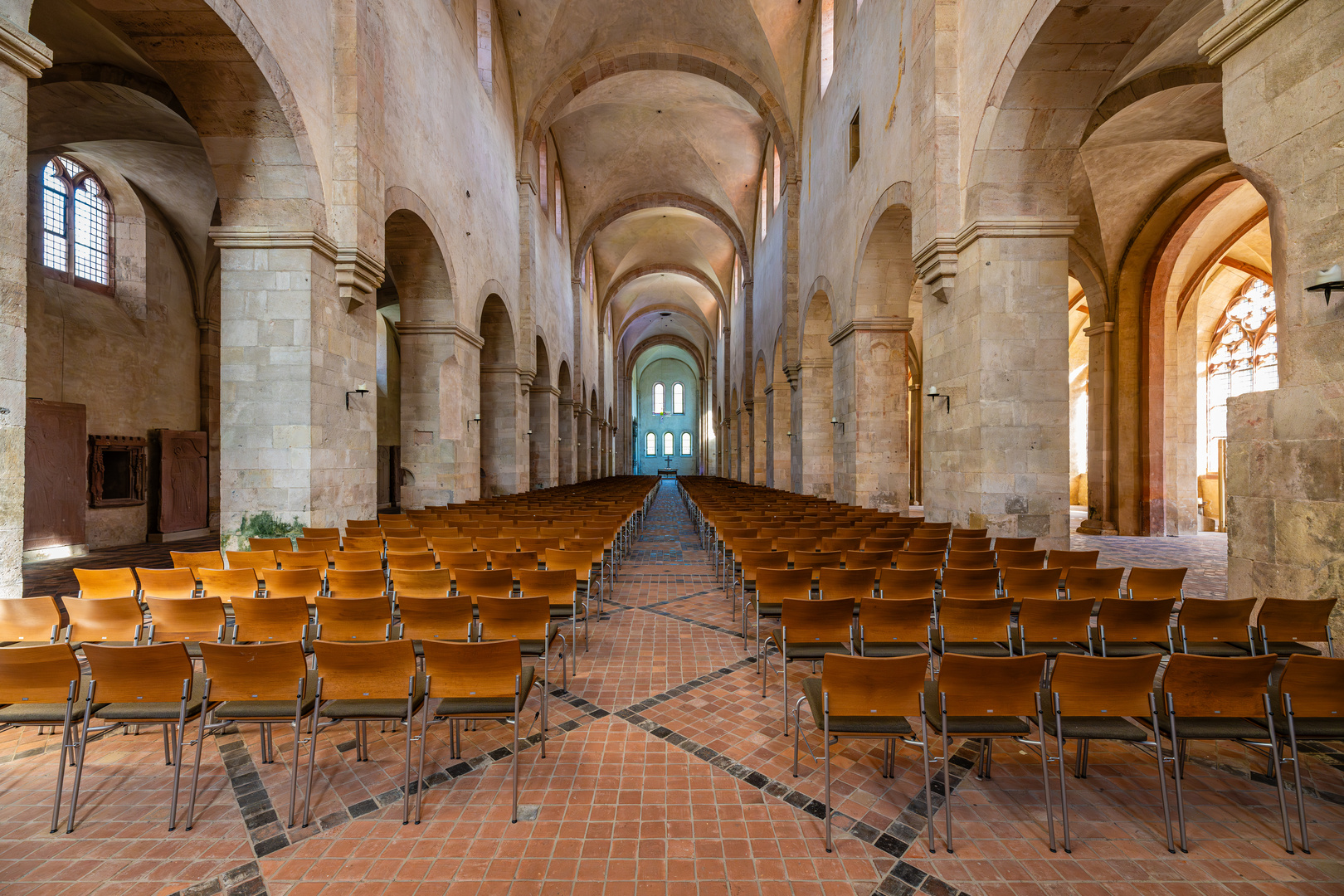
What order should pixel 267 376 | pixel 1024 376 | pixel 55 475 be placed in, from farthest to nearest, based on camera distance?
pixel 55 475 → pixel 1024 376 → pixel 267 376

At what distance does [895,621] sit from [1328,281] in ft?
10.7

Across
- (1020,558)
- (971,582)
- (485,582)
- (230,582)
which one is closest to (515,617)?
(485,582)

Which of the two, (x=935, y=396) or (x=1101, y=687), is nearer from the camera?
(x=1101, y=687)

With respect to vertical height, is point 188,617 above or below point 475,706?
above

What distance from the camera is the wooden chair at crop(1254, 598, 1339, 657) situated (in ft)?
11.5

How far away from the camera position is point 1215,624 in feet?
12.3

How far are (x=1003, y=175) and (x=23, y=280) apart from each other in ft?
32.4

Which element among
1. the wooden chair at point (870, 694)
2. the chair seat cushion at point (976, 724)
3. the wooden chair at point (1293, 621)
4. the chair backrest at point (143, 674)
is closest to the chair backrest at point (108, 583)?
the chair backrest at point (143, 674)

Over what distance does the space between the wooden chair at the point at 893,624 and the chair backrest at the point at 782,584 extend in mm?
842

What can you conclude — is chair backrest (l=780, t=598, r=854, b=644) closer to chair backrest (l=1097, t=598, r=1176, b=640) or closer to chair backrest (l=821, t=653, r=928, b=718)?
chair backrest (l=821, t=653, r=928, b=718)

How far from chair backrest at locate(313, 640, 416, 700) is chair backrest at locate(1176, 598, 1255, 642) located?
4.62 meters

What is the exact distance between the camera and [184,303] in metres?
13.7

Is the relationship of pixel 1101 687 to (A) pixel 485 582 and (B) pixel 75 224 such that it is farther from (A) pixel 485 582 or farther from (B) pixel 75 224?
(B) pixel 75 224

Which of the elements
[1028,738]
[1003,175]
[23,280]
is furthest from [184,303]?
[1028,738]
